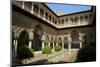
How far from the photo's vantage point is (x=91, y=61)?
343 cm

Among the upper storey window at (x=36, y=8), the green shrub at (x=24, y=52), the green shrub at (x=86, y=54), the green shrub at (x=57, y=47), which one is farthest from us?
the green shrub at (x=86, y=54)

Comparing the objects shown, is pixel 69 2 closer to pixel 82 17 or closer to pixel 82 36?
pixel 82 17

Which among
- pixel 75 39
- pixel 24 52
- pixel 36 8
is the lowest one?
pixel 24 52

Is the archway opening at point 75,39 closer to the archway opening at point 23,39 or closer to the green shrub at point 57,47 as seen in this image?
the green shrub at point 57,47

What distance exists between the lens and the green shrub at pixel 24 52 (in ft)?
9.65

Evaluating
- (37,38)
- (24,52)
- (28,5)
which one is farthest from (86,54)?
(28,5)

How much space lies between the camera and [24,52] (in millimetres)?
2986

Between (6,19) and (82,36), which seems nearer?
(6,19)

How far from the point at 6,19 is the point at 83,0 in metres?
1.35

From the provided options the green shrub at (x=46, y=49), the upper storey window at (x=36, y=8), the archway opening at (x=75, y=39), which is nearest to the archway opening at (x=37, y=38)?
the green shrub at (x=46, y=49)

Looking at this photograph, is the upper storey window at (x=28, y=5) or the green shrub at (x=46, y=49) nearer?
the upper storey window at (x=28, y=5)

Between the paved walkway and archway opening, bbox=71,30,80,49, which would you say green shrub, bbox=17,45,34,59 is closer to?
the paved walkway

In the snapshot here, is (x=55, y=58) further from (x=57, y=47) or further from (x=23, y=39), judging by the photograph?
(x=23, y=39)

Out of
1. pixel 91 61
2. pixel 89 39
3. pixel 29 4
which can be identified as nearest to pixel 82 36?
pixel 89 39
